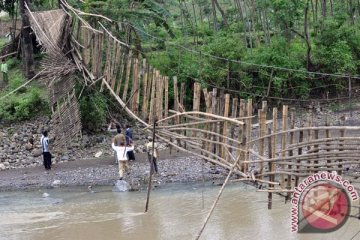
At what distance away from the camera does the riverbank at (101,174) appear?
1444 cm

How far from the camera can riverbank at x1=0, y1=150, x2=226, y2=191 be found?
14438mm

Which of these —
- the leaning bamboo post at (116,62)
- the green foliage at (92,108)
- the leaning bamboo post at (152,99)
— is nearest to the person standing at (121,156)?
the leaning bamboo post at (116,62)

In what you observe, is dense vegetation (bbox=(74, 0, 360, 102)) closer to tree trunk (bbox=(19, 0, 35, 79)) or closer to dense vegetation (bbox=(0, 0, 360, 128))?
dense vegetation (bbox=(0, 0, 360, 128))

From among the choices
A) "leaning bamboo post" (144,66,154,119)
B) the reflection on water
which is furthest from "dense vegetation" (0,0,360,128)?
"leaning bamboo post" (144,66,154,119)

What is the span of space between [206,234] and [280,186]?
3137 mm

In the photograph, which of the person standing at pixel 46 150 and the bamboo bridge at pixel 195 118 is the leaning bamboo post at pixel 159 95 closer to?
the bamboo bridge at pixel 195 118

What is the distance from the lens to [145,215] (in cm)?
1156

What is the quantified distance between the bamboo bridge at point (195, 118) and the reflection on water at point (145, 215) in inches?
41.3

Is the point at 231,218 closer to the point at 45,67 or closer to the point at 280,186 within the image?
the point at 280,186

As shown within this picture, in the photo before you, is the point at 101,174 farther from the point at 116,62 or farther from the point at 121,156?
the point at 116,62

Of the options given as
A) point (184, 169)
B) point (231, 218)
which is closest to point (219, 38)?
point (184, 169)

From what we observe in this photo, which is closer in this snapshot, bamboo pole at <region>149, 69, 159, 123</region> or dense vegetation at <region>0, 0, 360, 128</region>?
bamboo pole at <region>149, 69, 159, 123</region>

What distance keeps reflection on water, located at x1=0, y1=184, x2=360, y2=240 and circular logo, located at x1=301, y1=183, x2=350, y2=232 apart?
2538 millimetres

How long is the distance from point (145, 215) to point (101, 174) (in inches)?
146
